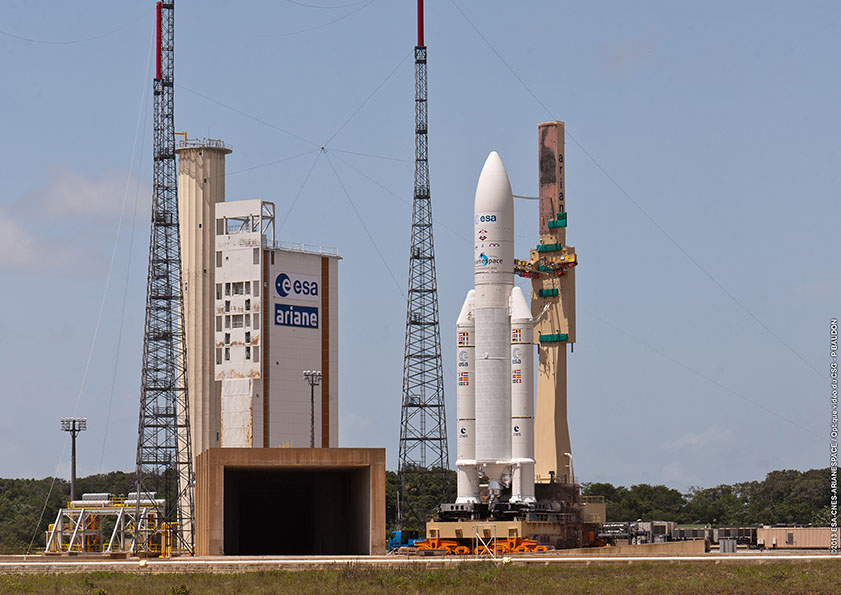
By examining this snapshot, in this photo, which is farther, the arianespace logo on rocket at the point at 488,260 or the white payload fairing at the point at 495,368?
the arianespace logo on rocket at the point at 488,260

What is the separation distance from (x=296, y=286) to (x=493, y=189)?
3236 cm

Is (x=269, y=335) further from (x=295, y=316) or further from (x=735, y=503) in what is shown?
(x=735, y=503)

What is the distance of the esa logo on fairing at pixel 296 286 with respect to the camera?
101250 mm

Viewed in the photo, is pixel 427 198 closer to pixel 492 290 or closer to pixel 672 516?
pixel 492 290

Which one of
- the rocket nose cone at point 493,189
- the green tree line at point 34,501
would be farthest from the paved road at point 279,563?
the green tree line at point 34,501

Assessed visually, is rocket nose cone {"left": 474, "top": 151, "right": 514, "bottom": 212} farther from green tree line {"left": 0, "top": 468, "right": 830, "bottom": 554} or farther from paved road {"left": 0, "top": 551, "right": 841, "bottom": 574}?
green tree line {"left": 0, "top": 468, "right": 830, "bottom": 554}

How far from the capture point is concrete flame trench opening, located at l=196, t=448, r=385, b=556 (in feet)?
221

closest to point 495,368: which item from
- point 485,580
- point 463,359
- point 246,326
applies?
point 463,359

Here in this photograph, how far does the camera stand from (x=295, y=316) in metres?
102

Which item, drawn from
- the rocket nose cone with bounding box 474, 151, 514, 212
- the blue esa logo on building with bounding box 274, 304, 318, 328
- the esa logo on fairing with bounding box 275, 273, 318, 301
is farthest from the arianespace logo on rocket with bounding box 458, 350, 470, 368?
the esa logo on fairing with bounding box 275, 273, 318, 301

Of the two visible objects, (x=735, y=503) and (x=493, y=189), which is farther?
(x=735, y=503)

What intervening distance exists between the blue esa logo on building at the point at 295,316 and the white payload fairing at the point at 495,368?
29.7 metres

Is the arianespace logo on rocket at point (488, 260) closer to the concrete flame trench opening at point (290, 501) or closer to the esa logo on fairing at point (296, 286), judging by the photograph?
the concrete flame trench opening at point (290, 501)

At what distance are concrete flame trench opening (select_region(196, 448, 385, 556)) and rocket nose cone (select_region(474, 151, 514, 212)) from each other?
14.1m
